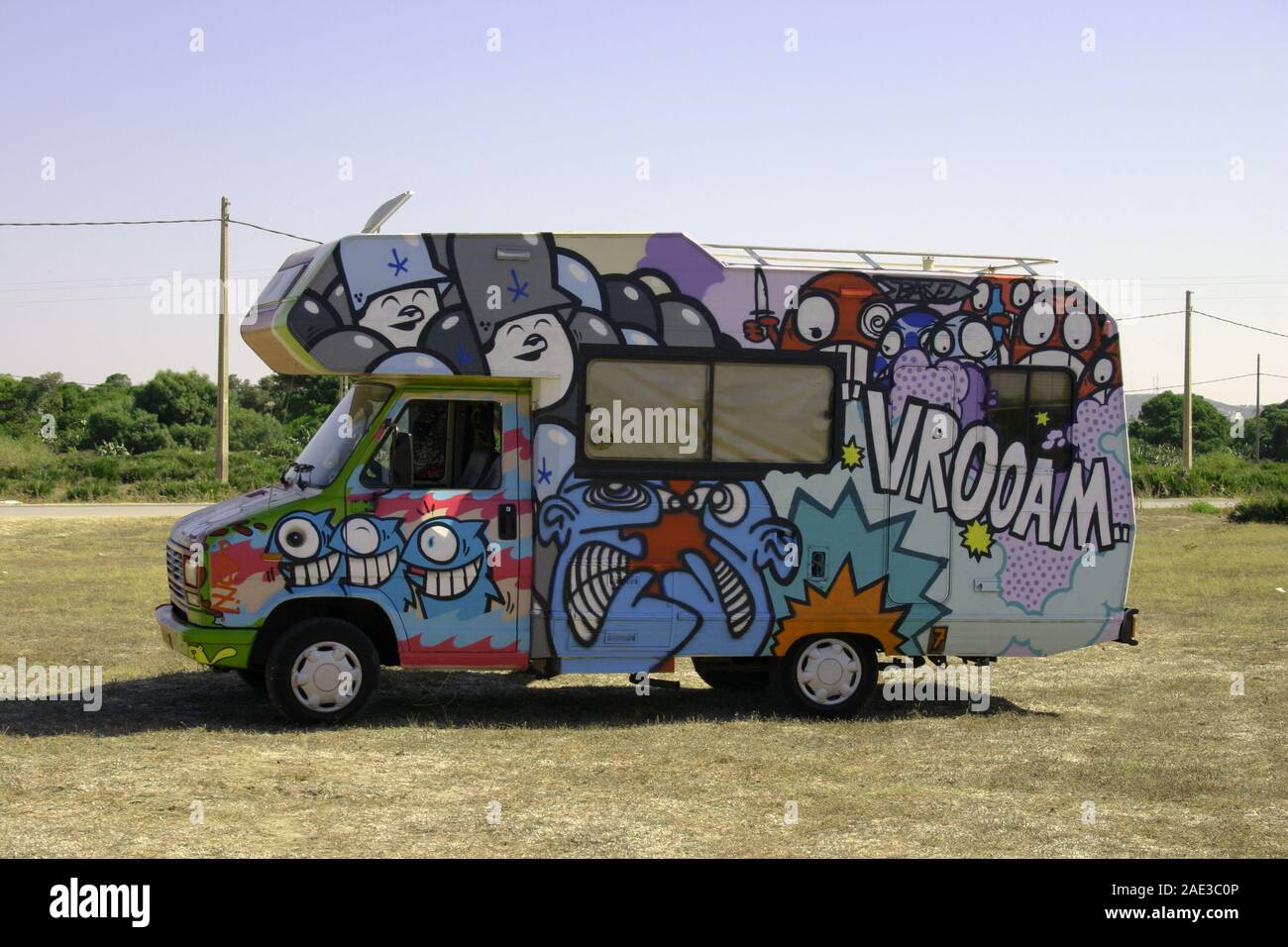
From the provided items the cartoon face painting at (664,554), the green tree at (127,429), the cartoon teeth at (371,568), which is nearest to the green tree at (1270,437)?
the green tree at (127,429)

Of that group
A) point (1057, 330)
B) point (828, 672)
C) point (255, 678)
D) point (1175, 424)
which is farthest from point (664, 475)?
point (1175, 424)

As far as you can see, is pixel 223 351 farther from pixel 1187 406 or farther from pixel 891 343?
pixel 1187 406

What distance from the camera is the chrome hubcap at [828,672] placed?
10086 mm

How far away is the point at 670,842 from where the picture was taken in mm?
6793

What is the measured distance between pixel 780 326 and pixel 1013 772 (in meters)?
3.33

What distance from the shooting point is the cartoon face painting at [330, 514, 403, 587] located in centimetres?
922

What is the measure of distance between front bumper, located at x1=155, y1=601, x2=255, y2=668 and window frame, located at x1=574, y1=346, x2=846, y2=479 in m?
2.41

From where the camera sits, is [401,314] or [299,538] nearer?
[299,538]

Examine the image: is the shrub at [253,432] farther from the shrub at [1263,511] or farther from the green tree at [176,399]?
the shrub at [1263,511]

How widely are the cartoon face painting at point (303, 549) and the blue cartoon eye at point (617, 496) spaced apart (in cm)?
174

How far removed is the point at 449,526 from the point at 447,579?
34 centimetres

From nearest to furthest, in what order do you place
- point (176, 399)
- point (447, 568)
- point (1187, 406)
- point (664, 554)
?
1. point (447, 568)
2. point (664, 554)
3. point (1187, 406)
4. point (176, 399)

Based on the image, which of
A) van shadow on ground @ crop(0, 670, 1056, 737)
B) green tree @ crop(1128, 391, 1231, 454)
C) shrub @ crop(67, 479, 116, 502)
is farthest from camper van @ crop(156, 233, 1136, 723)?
green tree @ crop(1128, 391, 1231, 454)

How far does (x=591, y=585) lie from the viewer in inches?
377
